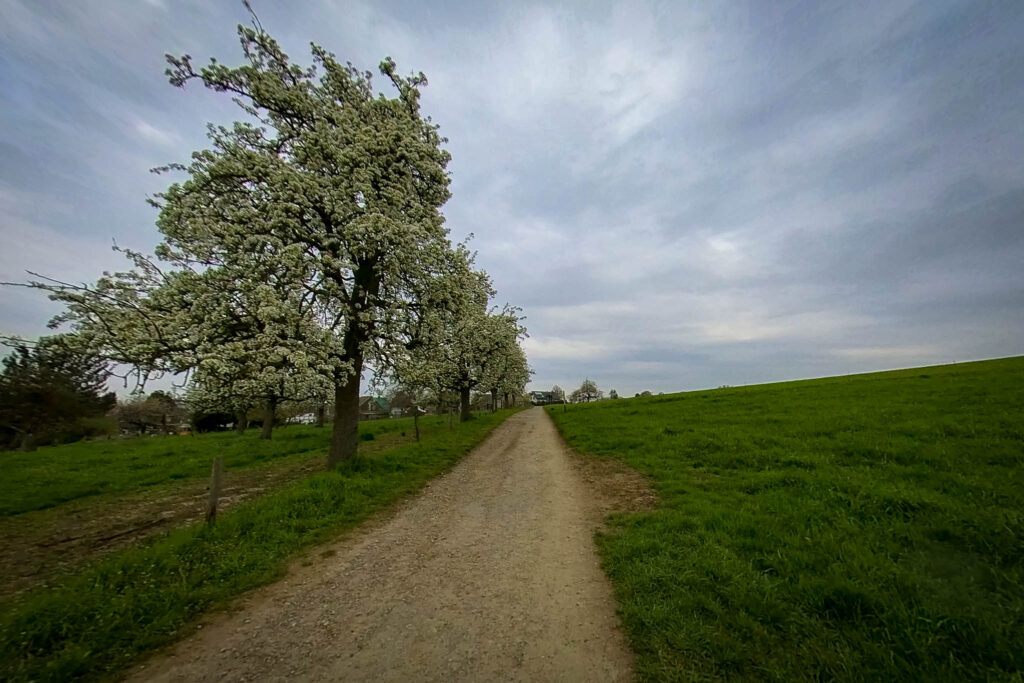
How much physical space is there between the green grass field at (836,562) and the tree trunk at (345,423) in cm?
1098

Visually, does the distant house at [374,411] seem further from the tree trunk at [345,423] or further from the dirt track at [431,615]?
the dirt track at [431,615]

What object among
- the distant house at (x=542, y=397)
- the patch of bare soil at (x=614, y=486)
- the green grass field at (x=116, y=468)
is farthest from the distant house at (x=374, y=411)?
the distant house at (x=542, y=397)

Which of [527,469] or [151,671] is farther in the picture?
[527,469]

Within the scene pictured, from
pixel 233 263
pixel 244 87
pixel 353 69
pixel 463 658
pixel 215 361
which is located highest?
pixel 353 69

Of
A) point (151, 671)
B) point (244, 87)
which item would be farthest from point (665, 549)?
point (244, 87)

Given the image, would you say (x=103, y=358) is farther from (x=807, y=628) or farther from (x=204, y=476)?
(x=807, y=628)

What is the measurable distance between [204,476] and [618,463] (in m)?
19.0

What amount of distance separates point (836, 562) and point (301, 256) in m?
15.1

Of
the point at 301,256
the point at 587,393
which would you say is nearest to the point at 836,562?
the point at 301,256

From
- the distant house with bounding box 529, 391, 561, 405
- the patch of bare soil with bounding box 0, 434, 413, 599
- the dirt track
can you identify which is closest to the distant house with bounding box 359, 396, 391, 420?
the patch of bare soil with bounding box 0, 434, 413, 599

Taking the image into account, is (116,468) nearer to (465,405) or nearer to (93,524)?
(93,524)

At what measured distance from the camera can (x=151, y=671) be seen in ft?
15.1

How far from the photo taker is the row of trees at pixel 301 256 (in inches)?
440

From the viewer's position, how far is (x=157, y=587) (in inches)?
249
